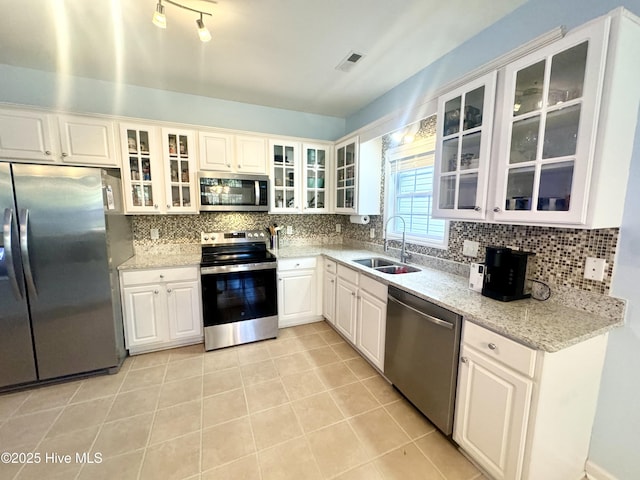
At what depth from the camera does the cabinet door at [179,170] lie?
2.73 meters

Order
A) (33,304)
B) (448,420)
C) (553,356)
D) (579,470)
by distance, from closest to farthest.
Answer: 1. (553,356)
2. (579,470)
3. (448,420)
4. (33,304)

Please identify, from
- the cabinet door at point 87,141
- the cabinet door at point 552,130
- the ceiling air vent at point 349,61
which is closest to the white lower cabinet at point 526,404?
the cabinet door at point 552,130

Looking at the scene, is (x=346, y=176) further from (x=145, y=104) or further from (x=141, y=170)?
(x=145, y=104)

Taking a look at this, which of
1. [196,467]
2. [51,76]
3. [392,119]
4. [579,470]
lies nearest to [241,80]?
[392,119]

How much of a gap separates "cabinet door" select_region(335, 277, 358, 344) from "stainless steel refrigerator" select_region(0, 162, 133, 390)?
2107 millimetres

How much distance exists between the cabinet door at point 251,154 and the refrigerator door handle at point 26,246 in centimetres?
176

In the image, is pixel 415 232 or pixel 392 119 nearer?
pixel 392 119

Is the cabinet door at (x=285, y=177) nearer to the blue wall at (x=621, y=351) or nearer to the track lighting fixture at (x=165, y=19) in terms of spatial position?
the track lighting fixture at (x=165, y=19)

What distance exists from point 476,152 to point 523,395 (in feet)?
4.58

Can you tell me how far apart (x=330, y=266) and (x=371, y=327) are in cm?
92

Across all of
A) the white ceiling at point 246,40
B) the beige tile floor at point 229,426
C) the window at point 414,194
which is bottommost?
the beige tile floor at point 229,426

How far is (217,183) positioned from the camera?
9.48 feet

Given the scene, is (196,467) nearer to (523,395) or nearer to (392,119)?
(523,395)

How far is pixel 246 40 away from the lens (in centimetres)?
205
